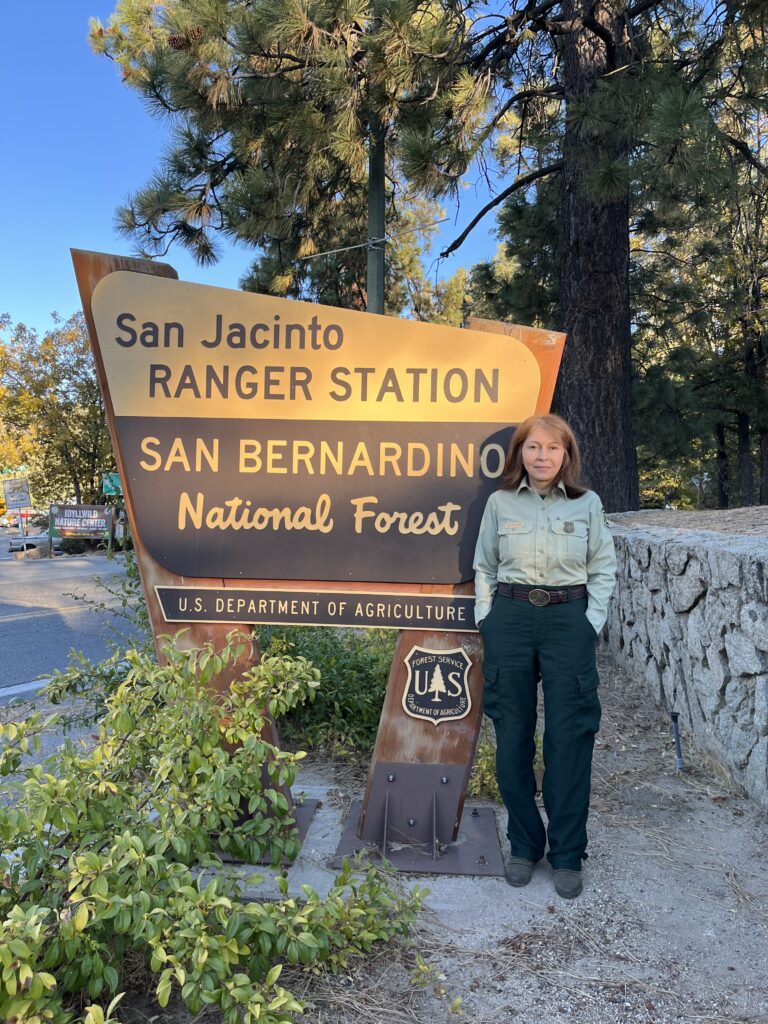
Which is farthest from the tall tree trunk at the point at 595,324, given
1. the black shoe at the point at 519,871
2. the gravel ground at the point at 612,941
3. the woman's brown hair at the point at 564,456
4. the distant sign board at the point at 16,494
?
the distant sign board at the point at 16,494

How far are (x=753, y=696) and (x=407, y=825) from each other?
165 centimetres

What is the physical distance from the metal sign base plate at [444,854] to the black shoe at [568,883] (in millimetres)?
217

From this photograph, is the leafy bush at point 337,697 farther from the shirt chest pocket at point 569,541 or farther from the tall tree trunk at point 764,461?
the tall tree trunk at point 764,461

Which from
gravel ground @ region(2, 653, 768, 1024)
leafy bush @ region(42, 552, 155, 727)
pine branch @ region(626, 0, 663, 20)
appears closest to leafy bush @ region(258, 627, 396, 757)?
leafy bush @ region(42, 552, 155, 727)

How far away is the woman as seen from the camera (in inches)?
97.9

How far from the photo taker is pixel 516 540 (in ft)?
8.26

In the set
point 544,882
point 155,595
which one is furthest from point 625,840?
point 155,595

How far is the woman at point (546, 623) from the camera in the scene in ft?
8.16

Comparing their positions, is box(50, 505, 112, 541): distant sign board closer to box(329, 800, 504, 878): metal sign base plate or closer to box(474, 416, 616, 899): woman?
box(329, 800, 504, 878): metal sign base plate

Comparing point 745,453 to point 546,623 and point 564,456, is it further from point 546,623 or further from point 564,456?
point 546,623

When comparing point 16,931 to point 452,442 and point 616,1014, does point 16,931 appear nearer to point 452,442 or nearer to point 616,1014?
point 616,1014

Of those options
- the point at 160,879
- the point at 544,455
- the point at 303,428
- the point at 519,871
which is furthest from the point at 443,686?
the point at 160,879

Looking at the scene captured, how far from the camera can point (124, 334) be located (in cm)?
286

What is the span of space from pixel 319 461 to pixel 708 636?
229 centimetres
